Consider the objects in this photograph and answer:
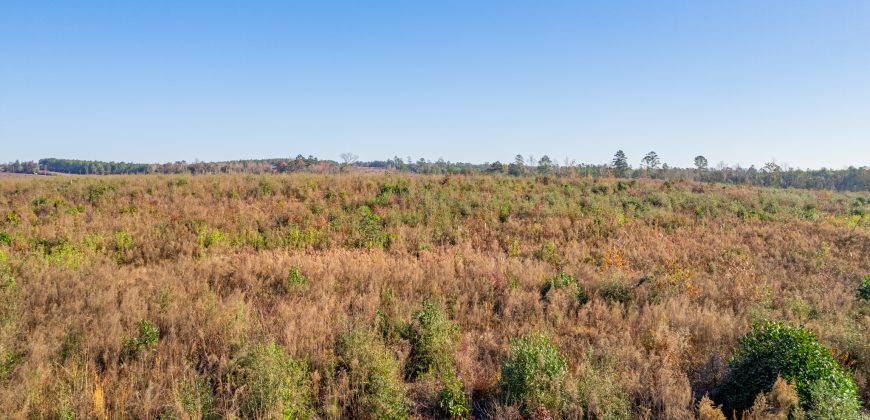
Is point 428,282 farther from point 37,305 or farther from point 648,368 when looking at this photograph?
point 37,305

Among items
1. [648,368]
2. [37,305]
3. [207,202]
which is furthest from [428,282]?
[207,202]

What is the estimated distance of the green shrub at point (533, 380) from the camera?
394 centimetres

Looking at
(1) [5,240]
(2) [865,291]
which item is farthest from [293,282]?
(2) [865,291]

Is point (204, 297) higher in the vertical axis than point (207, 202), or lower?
lower

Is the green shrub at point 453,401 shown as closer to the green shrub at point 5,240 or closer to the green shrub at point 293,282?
the green shrub at point 293,282

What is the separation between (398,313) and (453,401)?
85.8 inches

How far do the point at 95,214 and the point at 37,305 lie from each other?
33.7ft

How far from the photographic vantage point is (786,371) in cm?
384

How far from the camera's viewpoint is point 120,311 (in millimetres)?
5559

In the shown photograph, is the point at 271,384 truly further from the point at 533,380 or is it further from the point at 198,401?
the point at 533,380

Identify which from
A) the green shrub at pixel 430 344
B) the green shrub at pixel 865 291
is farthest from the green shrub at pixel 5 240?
the green shrub at pixel 865 291

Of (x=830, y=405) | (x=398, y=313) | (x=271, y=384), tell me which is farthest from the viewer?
(x=398, y=313)

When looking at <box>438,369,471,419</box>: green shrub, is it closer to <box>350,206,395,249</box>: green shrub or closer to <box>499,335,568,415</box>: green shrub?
<box>499,335,568,415</box>: green shrub

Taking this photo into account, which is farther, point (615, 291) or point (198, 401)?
point (615, 291)
